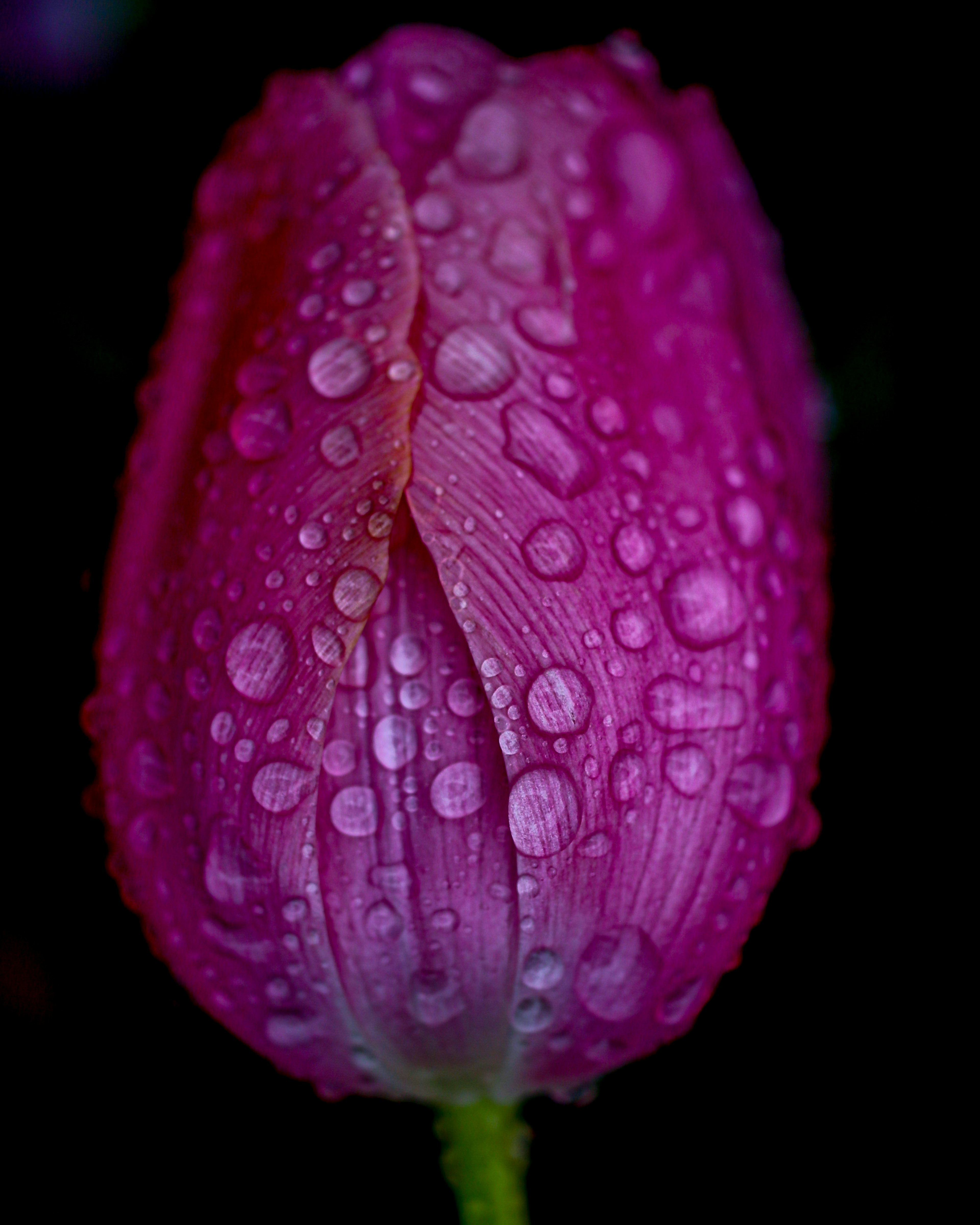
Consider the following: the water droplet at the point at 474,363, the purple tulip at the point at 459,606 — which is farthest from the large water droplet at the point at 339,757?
the water droplet at the point at 474,363

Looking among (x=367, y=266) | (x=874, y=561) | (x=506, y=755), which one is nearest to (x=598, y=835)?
(x=506, y=755)

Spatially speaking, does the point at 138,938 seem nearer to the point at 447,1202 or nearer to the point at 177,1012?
the point at 177,1012

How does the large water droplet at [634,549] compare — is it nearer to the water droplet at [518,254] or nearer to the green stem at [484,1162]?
the water droplet at [518,254]

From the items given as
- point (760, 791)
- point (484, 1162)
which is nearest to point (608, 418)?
point (760, 791)

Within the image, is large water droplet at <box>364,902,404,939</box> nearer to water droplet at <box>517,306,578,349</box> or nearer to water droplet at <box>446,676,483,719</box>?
water droplet at <box>446,676,483,719</box>

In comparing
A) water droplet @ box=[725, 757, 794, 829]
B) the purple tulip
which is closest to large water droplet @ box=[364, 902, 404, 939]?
the purple tulip

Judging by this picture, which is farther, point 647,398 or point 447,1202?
point 447,1202
